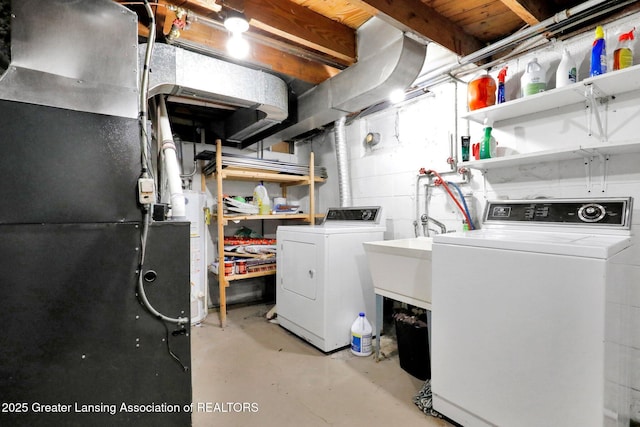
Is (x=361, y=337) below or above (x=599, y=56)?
below

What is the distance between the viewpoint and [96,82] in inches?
52.9

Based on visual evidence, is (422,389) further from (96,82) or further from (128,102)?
(96,82)

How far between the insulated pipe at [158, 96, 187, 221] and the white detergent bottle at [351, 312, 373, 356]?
1524 millimetres

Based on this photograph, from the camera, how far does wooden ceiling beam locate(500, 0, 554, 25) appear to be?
5.19 feet

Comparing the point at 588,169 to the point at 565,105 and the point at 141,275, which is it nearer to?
the point at 565,105

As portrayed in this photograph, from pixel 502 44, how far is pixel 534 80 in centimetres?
33

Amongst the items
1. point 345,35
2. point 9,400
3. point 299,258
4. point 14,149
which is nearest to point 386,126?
point 345,35

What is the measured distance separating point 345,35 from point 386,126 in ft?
3.31

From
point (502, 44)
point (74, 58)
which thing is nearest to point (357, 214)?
point (502, 44)

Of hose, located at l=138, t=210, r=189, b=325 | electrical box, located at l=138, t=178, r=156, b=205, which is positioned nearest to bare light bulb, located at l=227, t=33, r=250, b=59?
electrical box, located at l=138, t=178, r=156, b=205

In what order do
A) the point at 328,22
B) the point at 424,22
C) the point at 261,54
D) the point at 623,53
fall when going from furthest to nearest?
1. the point at 261,54
2. the point at 328,22
3. the point at 424,22
4. the point at 623,53

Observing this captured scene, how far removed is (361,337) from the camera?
2.35 m

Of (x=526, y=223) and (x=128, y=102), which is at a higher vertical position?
(x=128, y=102)

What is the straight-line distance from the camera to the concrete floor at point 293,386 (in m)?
1.68
